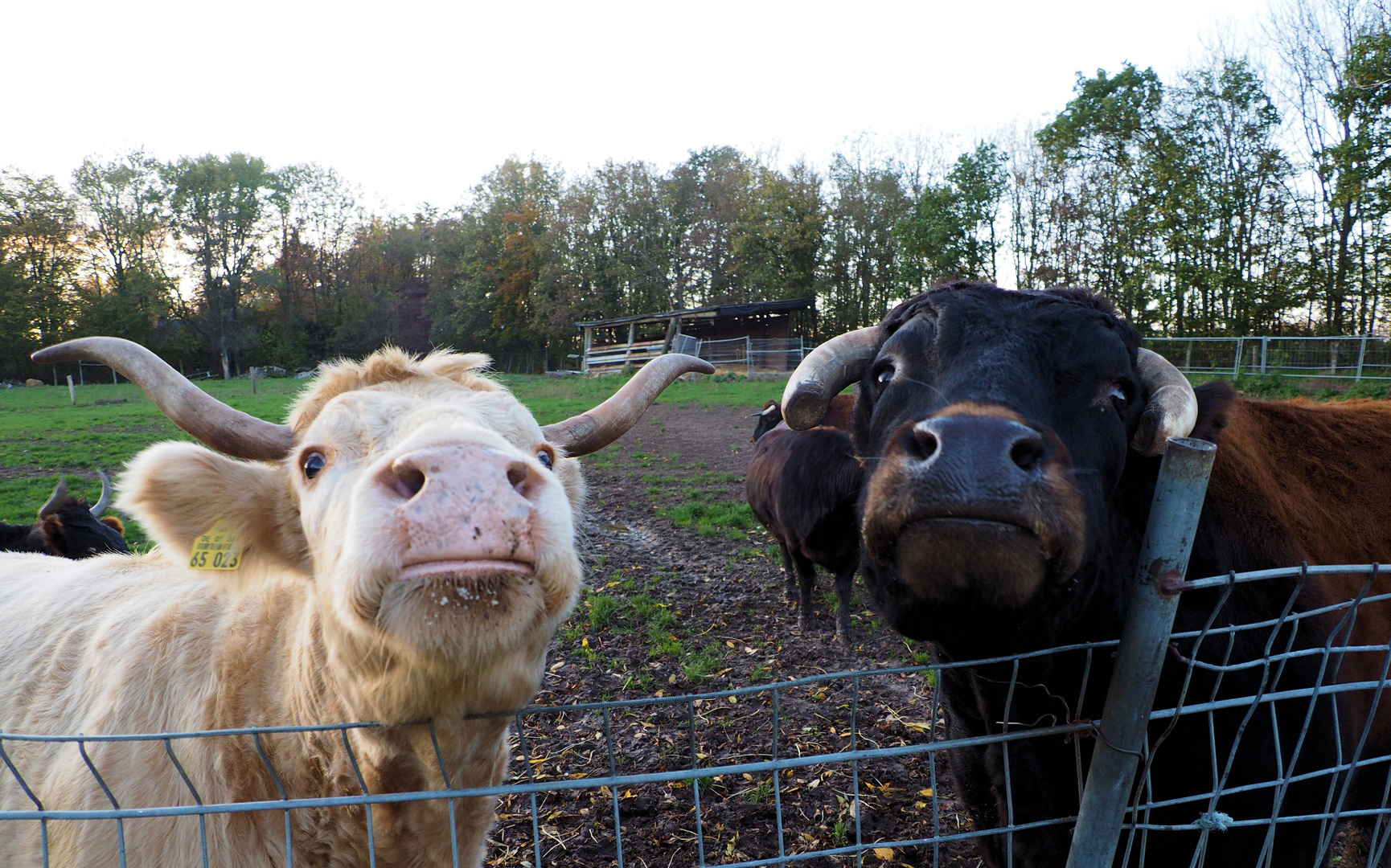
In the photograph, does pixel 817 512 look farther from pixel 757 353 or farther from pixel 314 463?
pixel 757 353

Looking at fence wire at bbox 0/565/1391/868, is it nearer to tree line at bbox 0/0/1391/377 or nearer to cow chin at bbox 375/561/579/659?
cow chin at bbox 375/561/579/659

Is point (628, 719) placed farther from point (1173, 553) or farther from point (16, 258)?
point (16, 258)

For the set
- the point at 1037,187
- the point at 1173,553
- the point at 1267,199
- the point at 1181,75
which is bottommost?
the point at 1173,553

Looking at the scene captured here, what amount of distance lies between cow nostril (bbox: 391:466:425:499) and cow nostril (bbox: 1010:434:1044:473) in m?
1.35

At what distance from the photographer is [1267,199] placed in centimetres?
2384

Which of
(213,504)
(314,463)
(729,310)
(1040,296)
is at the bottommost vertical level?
(213,504)

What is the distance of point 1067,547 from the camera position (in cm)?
164

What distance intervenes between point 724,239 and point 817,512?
42835 mm

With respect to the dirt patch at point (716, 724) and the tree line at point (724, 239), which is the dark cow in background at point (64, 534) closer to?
the dirt patch at point (716, 724)

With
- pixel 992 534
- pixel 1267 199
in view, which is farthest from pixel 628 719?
pixel 1267 199

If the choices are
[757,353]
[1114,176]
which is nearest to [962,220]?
[1114,176]

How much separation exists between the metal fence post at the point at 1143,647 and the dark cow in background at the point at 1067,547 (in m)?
0.18

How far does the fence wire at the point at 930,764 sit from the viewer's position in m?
1.51

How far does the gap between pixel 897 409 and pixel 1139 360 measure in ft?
2.73
